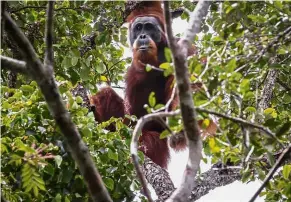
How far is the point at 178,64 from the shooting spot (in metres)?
2.32

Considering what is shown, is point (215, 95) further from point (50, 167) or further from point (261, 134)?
point (50, 167)

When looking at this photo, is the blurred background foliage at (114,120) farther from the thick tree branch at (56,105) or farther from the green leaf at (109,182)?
the thick tree branch at (56,105)

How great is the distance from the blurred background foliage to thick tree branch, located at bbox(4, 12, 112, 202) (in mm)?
150

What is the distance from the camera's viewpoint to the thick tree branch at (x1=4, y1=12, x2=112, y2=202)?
2271mm

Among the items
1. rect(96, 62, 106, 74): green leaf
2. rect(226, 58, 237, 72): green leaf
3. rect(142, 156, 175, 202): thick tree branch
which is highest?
rect(96, 62, 106, 74): green leaf

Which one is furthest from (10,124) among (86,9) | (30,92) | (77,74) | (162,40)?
(162,40)

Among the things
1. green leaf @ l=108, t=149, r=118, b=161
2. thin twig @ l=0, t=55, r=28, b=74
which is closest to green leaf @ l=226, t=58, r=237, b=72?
thin twig @ l=0, t=55, r=28, b=74

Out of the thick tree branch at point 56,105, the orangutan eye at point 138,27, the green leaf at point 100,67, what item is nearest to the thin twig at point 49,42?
the thick tree branch at point 56,105

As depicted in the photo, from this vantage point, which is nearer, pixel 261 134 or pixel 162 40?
pixel 261 134

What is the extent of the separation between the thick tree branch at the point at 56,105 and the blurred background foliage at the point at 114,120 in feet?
0.49

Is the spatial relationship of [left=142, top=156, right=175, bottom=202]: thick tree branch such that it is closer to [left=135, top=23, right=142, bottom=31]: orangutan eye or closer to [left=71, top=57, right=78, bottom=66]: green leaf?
[left=71, top=57, right=78, bottom=66]: green leaf

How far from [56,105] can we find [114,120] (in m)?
1.66

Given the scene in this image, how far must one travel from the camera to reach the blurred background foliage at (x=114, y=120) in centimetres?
265

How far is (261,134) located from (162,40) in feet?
13.7
